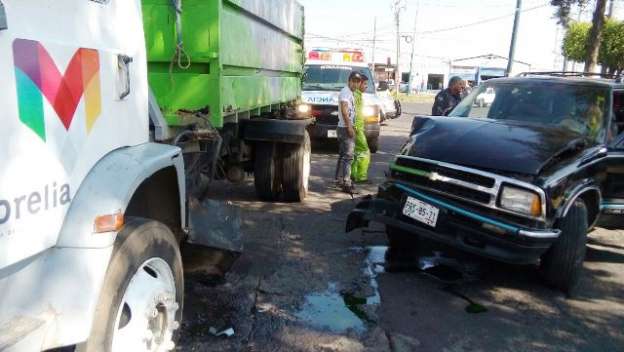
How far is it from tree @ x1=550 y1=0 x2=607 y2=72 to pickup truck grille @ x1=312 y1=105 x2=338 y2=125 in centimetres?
479

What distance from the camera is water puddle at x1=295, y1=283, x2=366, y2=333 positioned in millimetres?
3707

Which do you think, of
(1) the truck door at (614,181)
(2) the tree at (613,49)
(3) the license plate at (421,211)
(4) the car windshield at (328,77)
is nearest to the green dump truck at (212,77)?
(3) the license plate at (421,211)

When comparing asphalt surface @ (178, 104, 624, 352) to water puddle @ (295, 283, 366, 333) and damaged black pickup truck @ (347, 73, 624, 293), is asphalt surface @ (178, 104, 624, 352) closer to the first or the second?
water puddle @ (295, 283, 366, 333)

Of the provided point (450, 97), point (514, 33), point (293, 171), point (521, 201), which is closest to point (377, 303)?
point (521, 201)

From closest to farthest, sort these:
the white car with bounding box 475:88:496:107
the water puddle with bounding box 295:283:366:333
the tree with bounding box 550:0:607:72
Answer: the water puddle with bounding box 295:283:366:333, the white car with bounding box 475:88:496:107, the tree with bounding box 550:0:607:72

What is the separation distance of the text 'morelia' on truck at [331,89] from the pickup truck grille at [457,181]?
6.76 metres

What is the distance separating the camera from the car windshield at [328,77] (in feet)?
41.1

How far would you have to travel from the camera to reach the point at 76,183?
6.70ft

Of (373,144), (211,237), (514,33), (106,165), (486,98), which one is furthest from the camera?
(514,33)

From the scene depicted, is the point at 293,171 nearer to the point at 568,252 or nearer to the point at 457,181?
the point at 457,181

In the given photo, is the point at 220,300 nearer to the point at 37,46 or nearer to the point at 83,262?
the point at 83,262

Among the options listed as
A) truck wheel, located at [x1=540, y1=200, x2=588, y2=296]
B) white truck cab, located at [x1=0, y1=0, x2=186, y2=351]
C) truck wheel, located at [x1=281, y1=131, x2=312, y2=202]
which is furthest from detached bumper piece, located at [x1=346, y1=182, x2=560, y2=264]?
white truck cab, located at [x1=0, y1=0, x2=186, y2=351]

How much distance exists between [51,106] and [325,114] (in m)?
9.98

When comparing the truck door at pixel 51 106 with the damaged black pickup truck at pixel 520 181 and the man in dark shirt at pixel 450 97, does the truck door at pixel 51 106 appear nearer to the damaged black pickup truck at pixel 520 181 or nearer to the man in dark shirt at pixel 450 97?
the damaged black pickup truck at pixel 520 181
